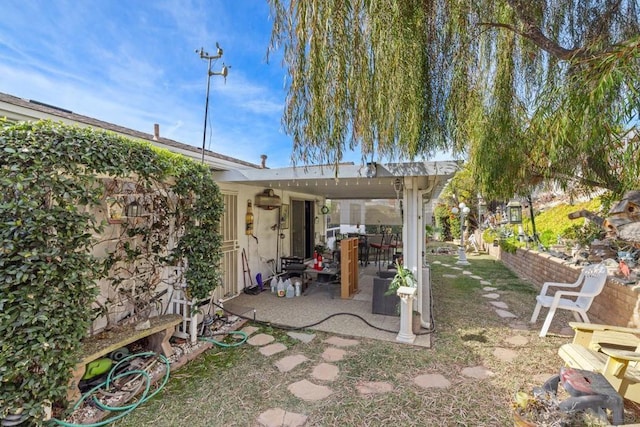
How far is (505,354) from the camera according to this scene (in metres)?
3.79

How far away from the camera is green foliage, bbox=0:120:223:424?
6.98ft

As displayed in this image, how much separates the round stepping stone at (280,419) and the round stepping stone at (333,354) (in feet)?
3.42

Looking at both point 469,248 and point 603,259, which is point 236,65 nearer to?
point 603,259

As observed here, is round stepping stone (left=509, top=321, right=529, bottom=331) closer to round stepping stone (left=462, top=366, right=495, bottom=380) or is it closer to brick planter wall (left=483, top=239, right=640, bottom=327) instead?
brick planter wall (left=483, top=239, right=640, bottom=327)

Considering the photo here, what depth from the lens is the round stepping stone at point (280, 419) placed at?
2574 millimetres

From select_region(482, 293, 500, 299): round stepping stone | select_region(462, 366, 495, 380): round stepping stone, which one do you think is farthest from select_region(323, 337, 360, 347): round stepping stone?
select_region(482, 293, 500, 299): round stepping stone

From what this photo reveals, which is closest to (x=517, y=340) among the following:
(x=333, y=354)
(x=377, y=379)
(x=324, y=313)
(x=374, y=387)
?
(x=377, y=379)

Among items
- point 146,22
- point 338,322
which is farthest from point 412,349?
point 146,22

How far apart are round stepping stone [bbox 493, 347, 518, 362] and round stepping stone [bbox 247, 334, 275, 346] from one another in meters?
3.00

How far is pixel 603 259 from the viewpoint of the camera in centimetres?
540

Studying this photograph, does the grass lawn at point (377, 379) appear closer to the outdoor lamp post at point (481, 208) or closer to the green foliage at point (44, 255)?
the green foliage at point (44, 255)

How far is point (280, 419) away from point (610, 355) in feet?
9.61

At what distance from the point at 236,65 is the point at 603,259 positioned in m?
7.67

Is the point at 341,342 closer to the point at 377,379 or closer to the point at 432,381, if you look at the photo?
the point at 377,379
